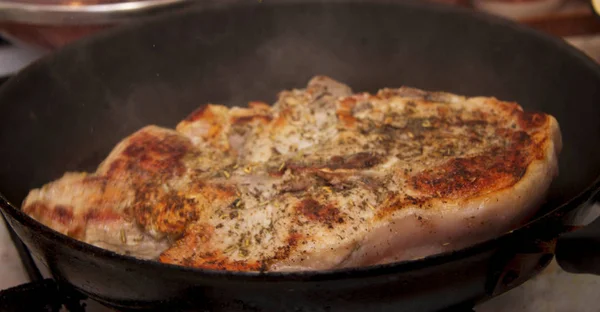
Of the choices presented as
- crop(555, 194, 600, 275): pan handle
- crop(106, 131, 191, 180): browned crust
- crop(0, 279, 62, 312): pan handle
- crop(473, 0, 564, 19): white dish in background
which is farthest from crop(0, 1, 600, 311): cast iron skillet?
crop(473, 0, 564, 19): white dish in background

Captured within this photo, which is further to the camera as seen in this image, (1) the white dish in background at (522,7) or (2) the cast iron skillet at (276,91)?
(1) the white dish in background at (522,7)

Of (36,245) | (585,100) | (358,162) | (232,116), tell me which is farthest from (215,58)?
(585,100)

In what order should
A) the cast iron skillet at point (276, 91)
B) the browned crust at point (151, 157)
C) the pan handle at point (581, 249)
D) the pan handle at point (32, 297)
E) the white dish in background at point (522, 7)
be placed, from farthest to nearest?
the white dish in background at point (522, 7) → the browned crust at point (151, 157) → the pan handle at point (32, 297) → the pan handle at point (581, 249) → the cast iron skillet at point (276, 91)

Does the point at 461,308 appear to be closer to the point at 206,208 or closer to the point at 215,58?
the point at 206,208

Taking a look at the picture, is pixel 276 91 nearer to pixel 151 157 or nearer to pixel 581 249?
pixel 151 157

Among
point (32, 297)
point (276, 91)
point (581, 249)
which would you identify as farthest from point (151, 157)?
point (581, 249)

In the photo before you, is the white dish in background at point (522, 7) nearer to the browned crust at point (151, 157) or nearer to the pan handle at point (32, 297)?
the browned crust at point (151, 157)

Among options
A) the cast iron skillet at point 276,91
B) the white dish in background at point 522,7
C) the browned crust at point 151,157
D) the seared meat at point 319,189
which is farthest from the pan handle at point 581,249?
the white dish in background at point 522,7
